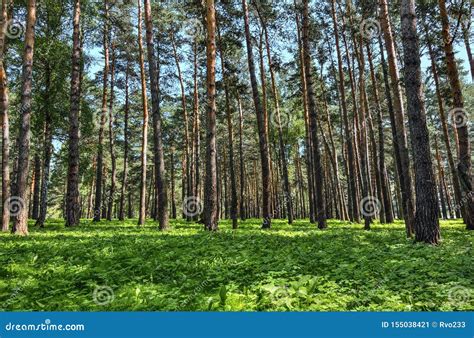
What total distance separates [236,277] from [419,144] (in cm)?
594

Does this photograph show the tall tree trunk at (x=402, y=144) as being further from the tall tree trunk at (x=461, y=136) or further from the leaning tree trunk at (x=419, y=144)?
the tall tree trunk at (x=461, y=136)

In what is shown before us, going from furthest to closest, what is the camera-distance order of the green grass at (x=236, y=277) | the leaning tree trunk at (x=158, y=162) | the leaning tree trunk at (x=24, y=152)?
1. the leaning tree trunk at (x=158, y=162)
2. the leaning tree trunk at (x=24, y=152)
3. the green grass at (x=236, y=277)

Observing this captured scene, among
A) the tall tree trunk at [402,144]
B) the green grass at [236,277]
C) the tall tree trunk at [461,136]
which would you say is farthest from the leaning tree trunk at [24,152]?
the tall tree trunk at [461,136]

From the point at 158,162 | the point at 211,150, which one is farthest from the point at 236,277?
the point at 158,162

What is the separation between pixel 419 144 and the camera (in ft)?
28.3

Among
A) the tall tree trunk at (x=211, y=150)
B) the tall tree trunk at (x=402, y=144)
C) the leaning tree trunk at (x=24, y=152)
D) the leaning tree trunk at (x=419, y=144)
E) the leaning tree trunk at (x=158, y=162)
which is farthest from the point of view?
the leaning tree trunk at (x=158, y=162)

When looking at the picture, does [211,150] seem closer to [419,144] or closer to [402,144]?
[402,144]

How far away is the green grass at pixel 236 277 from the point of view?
4.51m

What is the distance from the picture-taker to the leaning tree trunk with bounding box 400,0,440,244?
8.42 meters

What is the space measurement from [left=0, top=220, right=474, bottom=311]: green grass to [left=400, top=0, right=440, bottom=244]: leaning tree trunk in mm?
737

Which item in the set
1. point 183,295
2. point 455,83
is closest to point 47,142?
point 183,295

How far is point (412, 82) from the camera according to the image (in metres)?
8.83

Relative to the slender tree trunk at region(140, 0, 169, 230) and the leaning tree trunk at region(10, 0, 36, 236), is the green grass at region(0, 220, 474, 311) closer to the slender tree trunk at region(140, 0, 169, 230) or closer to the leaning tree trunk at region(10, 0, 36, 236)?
the leaning tree trunk at region(10, 0, 36, 236)

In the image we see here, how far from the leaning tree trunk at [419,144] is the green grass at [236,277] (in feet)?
2.42
